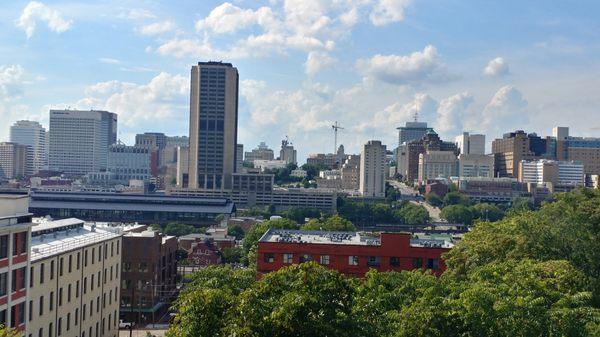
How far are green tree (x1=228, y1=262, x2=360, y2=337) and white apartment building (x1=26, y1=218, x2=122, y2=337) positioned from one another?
1830 centimetres

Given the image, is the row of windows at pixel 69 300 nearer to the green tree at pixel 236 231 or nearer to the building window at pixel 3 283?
the building window at pixel 3 283

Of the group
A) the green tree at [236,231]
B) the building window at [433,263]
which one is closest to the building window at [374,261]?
the building window at [433,263]

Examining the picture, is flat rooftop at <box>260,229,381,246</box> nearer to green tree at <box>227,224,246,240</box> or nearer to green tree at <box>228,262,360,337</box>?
green tree at <box>228,262,360,337</box>

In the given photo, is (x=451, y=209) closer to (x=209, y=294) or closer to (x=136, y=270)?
(x=136, y=270)

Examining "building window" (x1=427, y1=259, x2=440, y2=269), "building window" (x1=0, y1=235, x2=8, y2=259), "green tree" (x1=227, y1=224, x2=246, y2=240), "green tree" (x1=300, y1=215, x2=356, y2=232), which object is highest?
"building window" (x1=0, y1=235, x2=8, y2=259)

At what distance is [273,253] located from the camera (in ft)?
196

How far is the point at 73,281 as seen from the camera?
45625mm

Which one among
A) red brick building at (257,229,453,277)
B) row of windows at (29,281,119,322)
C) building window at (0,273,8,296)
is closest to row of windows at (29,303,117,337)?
row of windows at (29,281,119,322)

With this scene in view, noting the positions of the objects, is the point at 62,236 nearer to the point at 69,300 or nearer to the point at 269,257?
the point at 69,300

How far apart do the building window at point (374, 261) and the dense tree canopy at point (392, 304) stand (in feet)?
65.7

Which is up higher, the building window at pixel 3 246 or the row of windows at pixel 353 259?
the building window at pixel 3 246

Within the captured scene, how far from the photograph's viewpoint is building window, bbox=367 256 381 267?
5978 centimetres

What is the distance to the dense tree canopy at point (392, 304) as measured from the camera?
79.1 ft

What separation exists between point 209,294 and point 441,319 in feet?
30.2
